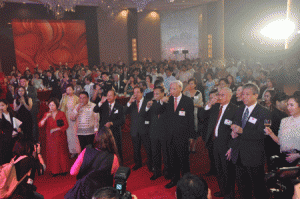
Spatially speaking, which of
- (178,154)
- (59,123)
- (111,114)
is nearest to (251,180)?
(178,154)

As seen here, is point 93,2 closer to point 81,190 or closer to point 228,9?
point 228,9

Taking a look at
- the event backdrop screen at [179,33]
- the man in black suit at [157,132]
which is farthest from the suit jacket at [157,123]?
the event backdrop screen at [179,33]

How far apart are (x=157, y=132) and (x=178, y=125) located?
46cm

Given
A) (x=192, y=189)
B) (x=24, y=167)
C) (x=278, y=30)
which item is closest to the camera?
(x=192, y=189)

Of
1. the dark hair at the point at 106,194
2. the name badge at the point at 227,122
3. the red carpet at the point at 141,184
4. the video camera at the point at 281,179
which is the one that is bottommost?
the red carpet at the point at 141,184

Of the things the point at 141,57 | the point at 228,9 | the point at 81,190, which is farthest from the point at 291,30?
the point at 81,190

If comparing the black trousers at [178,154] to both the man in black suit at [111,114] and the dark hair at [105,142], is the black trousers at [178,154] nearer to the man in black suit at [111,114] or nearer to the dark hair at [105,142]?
the man in black suit at [111,114]

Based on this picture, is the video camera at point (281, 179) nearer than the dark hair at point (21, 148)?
Yes

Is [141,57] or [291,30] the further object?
[141,57]

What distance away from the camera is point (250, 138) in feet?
9.34

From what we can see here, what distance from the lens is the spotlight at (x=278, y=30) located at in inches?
524

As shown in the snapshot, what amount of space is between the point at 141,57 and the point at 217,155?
1578 cm

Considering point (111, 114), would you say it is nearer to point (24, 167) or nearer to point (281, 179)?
point (24, 167)

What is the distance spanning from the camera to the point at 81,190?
242cm
